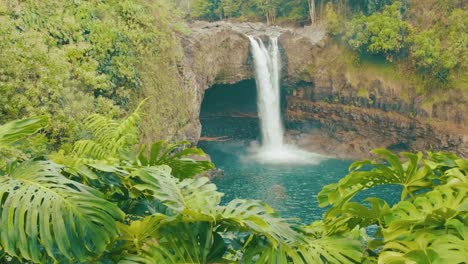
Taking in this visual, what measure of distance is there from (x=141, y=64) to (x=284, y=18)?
18.1 metres

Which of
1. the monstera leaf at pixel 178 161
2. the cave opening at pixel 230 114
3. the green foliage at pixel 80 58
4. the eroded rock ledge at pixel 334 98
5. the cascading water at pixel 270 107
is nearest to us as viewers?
the monstera leaf at pixel 178 161

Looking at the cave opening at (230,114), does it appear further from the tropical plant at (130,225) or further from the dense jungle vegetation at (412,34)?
the tropical plant at (130,225)

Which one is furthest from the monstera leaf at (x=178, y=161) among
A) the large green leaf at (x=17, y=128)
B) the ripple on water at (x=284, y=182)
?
the ripple on water at (x=284, y=182)

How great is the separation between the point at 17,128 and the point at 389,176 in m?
1.90

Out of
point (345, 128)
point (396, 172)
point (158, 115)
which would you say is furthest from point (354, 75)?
point (396, 172)

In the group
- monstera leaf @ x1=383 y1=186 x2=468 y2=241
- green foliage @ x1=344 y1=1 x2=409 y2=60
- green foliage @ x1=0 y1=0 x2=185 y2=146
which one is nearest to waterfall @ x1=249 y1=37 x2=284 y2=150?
green foliage @ x1=344 y1=1 x2=409 y2=60

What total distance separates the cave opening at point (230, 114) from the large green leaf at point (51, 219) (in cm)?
2186

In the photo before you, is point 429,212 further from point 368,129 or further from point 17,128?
point 368,129

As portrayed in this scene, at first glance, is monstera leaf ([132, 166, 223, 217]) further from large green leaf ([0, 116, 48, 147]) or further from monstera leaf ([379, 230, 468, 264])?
monstera leaf ([379, 230, 468, 264])

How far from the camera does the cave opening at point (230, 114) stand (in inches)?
947

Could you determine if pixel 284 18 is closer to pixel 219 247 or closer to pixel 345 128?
pixel 345 128

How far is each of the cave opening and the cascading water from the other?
3.35 ft

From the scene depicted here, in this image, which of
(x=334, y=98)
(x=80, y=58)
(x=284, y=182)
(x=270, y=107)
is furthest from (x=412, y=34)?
(x=80, y=58)

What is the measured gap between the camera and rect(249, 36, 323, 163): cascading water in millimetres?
21016
